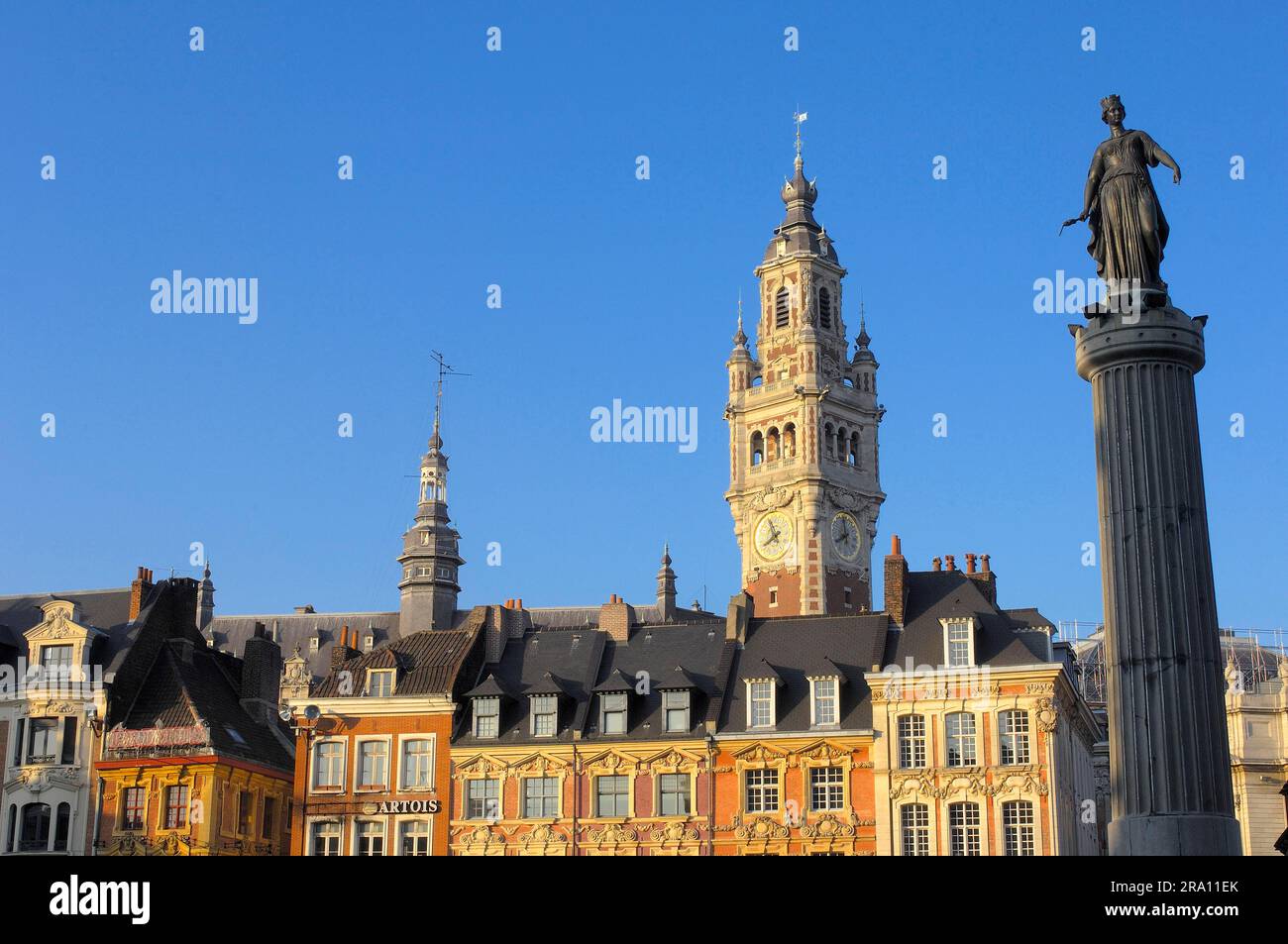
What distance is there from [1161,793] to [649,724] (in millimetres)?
39397

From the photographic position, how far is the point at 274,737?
69188 millimetres

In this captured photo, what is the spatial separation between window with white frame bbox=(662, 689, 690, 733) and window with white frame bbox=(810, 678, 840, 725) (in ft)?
15.3

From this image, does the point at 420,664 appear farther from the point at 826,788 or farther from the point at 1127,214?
the point at 1127,214

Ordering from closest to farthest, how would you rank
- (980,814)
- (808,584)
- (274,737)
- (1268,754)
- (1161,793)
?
(1161,793), (980,814), (274,737), (1268,754), (808,584)

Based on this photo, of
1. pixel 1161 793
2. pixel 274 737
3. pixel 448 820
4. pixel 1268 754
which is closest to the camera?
pixel 1161 793

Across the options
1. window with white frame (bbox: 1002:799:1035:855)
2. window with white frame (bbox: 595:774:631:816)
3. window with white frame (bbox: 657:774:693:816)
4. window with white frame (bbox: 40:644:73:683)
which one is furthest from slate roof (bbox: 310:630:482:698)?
window with white frame (bbox: 1002:799:1035:855)

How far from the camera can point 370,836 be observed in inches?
2461

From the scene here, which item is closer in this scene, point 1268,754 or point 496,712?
point 496,712

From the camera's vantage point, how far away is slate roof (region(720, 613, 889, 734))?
60.9 meters

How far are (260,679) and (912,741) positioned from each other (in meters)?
27.2
